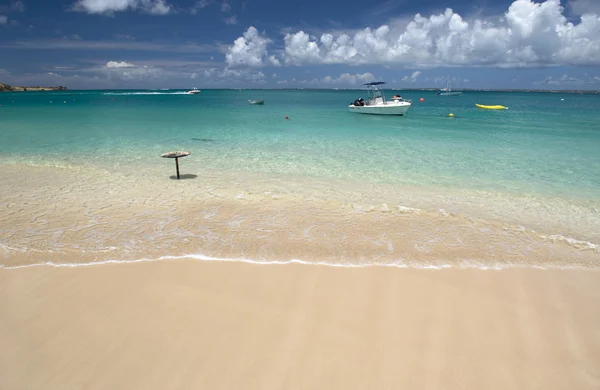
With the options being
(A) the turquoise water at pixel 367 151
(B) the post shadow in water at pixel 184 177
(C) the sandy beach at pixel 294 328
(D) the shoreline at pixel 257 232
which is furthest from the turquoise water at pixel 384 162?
(C) the sandy beach at pixel 294 328

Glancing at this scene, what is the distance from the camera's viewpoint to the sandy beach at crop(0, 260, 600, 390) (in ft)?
12.7

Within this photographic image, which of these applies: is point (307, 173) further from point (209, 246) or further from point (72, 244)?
point (72, 244)

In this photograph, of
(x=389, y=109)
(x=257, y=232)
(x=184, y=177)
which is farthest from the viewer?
(x=389, y=109)

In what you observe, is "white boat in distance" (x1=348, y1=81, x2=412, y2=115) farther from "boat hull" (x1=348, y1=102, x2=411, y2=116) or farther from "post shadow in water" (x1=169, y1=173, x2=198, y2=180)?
"post shadow in water" (x1=169, y1=173, x2=198, y2=180)

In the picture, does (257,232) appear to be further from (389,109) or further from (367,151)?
(389,109)

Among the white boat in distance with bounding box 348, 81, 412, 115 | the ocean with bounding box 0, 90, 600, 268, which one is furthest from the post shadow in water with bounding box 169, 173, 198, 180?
the white boat in distance with bounding box 348, 81, 412, 115

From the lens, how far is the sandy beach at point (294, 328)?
3.88m

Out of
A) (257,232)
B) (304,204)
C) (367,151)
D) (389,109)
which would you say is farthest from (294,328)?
(389,109)

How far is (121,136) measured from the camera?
2202 cm

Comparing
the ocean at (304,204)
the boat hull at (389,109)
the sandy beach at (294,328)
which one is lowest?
the sandy beach at (294,328)

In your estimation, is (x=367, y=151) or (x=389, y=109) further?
(x=389, y=109)

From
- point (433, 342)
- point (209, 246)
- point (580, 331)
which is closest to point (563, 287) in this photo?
point (580, 331)

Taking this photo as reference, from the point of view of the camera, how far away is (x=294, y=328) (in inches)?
179

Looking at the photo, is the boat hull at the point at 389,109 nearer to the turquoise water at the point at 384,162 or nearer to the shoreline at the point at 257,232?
the turquoise water at the point at 384,162
